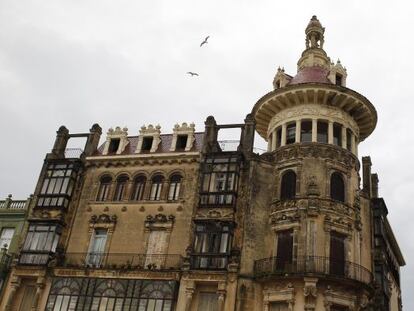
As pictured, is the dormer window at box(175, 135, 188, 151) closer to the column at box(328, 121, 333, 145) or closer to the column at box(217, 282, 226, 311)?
the column at box(328, 121, 333, 145)

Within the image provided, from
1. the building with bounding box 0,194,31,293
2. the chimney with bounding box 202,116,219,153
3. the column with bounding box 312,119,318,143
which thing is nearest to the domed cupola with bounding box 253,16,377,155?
the column with bounding box 312,119,318,143

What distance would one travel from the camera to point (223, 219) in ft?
95.8

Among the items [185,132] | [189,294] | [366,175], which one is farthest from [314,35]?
[189,294]

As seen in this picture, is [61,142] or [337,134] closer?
[337,134]

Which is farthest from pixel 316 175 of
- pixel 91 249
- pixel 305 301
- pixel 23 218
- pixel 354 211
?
pixel 23 218

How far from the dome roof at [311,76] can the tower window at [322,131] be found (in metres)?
2.85

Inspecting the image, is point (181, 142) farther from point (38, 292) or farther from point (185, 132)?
point (38, 292)

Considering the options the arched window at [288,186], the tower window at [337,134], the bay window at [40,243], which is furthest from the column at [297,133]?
the bay window at [40,243]

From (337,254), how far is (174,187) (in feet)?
35.6

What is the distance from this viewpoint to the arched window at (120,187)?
3303 cm

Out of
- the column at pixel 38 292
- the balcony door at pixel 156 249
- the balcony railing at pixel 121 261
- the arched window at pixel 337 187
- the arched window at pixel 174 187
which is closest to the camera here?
the balcony railing at pixel 121 261

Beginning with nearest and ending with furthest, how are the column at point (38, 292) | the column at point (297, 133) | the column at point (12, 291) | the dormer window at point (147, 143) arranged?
the column at point (38, 292)
the column at point (12, 291)
the column at point (297, 133)
the dormer window at point (147, 143)

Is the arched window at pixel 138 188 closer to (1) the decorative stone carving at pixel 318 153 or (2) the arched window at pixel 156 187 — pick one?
(2) the arched window at pixel 156 187

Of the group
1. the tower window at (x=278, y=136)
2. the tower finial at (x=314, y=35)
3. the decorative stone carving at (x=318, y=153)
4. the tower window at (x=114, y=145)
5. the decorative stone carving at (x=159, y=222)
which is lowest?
the decorative stone carving at (x=159, y=222)
